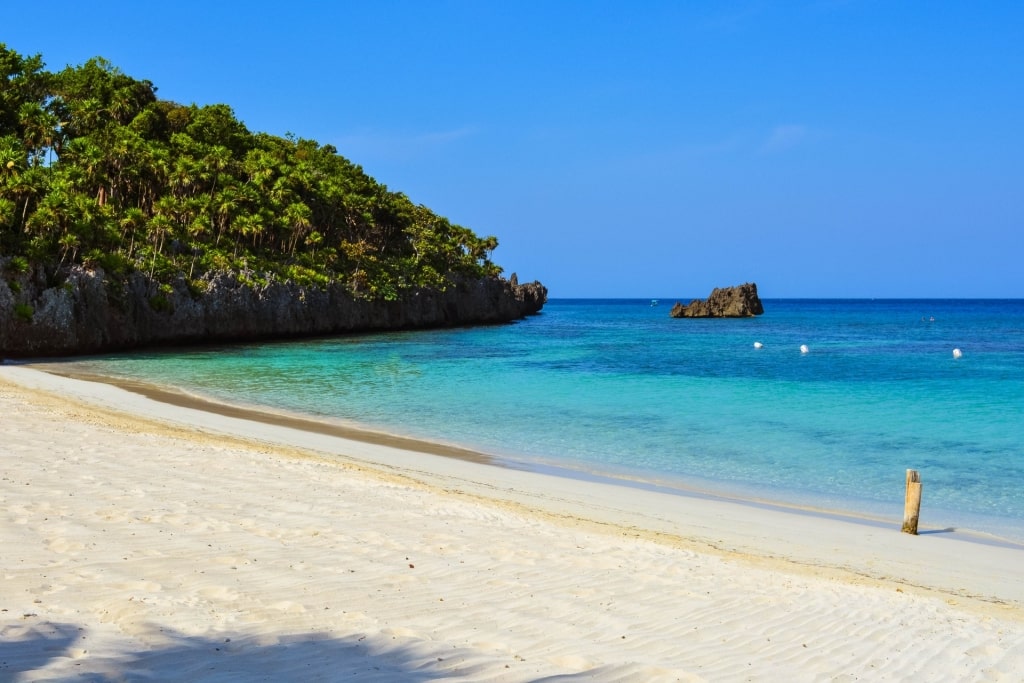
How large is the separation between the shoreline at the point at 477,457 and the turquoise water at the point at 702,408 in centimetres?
37

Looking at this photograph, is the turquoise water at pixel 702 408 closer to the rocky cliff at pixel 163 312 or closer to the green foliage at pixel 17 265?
the rocky cliff at pixel 163 312

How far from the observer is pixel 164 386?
31.2 meters

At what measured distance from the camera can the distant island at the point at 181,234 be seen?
44938 mm

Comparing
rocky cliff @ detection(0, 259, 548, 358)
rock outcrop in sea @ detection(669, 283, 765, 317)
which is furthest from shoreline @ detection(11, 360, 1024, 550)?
rock outcrop in sea @ detection(669, 283, 765, 317)

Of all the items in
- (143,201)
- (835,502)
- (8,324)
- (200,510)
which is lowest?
(835,502)

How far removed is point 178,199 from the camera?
66.5 meters

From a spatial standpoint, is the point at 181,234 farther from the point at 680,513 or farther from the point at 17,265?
the point at 680,513

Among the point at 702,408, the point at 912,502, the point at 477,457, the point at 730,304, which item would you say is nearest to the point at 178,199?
the point at 702,408

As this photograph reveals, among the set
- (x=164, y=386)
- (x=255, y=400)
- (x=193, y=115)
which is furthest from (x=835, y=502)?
(x=193, y=115)

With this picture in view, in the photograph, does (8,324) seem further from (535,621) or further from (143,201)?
(535,621)

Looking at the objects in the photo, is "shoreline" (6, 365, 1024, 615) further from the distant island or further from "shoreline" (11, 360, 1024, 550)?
the distant island

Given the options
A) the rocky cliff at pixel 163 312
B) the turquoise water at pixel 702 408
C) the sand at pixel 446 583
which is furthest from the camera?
the rocky cliff at pixel 163 312

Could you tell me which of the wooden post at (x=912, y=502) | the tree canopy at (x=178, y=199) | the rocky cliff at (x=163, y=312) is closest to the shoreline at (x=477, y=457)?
the wooden post at (x=912, y=502)

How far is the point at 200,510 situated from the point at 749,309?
126 m
